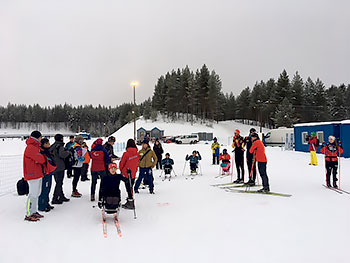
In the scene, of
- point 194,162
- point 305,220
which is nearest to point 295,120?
point 194,162

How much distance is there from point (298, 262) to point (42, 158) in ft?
16.4

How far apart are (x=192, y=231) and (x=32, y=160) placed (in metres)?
3.57

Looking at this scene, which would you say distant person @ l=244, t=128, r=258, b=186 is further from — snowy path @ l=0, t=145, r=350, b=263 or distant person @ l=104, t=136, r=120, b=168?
distant person @ l=104, t=136, r=120, b=168

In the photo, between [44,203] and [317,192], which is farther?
[317,192]

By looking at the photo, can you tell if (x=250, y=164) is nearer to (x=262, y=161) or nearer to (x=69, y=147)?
(x=262, y=161)

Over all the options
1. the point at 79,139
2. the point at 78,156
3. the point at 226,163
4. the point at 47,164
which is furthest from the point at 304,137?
the point at 47,164

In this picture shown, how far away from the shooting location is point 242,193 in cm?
765

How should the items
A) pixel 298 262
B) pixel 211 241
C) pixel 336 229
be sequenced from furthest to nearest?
pixel 336 229 → pixel 211 241 → pixel 298 262

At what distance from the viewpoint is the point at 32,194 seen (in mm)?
5199

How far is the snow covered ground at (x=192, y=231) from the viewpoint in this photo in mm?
3719

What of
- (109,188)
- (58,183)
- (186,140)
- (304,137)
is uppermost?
(304,137)

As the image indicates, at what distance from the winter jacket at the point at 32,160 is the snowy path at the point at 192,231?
1.01 metres

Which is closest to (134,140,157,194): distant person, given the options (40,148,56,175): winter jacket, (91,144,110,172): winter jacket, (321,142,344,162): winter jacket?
(91,144,110,172): winter jacket

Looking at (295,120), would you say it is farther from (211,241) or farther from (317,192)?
(211,241)
